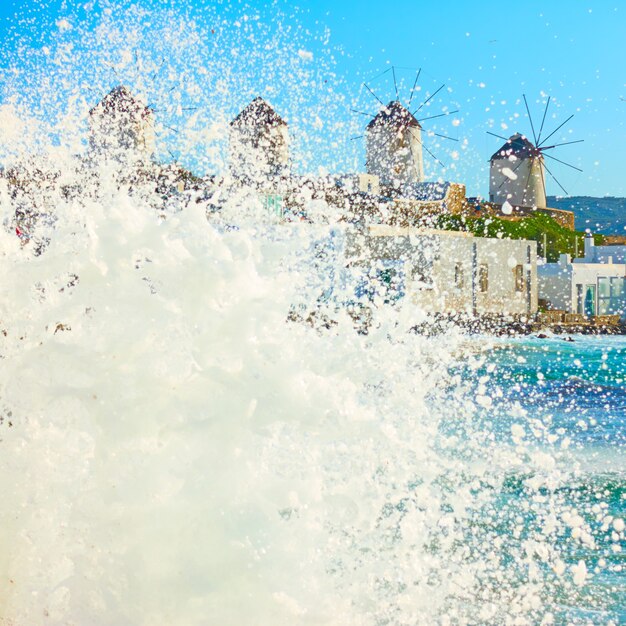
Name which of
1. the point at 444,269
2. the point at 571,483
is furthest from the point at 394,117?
the point at 571,483

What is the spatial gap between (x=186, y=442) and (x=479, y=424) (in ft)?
24.3

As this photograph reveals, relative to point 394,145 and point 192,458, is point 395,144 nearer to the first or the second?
point 394,145

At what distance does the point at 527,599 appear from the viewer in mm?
4391

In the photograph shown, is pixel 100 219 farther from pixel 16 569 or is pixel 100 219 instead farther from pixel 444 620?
pixel 444 620

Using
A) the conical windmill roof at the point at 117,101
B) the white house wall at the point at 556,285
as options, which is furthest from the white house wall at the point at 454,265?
the conical windmill roof at the point at 117,101

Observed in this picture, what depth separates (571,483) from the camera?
7312 mm

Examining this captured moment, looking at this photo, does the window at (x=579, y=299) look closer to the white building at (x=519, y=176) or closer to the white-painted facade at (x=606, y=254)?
the white-painted facade at (x=606, y=254)

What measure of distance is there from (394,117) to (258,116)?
10226 millimetres

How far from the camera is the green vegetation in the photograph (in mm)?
47734

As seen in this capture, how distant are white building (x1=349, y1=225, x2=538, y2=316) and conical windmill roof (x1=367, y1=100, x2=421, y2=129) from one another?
32525 millimetres

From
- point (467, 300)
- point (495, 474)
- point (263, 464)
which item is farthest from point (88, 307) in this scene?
point (467, 300)

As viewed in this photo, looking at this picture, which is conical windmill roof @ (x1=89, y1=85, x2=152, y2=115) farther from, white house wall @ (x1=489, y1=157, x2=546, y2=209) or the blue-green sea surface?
the blue-green sea surface

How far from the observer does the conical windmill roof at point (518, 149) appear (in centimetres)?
7038

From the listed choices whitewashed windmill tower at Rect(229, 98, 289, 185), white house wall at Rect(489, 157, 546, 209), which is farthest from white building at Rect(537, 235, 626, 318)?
white house wall at Rect(489, 157, 546, 209)
